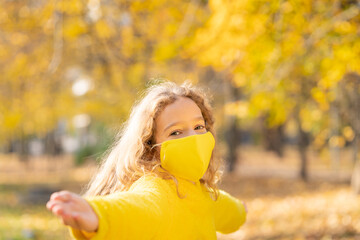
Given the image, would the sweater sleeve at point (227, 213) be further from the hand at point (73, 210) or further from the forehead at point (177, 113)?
the hand at point (73, 210)

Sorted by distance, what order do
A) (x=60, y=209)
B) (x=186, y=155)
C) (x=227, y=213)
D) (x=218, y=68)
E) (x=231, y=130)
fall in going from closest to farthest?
(x=60, y=209) < (x=186, y=155) < (x=227, y=213) < (x=218, y=68) < (x=231, y=130)

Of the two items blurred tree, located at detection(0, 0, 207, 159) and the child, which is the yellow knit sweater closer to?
the child

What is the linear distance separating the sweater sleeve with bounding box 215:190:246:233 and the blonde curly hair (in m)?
0.09

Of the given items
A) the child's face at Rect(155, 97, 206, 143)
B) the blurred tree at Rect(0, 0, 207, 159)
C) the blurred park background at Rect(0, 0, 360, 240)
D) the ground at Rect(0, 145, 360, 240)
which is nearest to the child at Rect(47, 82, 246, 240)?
the child's face at Rect(155, 97, 206, 143)

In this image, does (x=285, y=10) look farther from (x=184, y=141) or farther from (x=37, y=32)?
(x=37, y=32)

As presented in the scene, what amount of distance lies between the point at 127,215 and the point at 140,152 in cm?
46

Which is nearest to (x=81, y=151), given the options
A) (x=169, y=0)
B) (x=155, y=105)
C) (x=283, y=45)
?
(x=169, y=0)

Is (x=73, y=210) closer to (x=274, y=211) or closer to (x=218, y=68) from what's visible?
(x=218, y=68)

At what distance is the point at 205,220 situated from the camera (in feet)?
5.93

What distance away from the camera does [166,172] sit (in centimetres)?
181

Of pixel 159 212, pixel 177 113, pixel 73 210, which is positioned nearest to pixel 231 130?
pixel 177 113

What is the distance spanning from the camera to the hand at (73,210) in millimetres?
1203

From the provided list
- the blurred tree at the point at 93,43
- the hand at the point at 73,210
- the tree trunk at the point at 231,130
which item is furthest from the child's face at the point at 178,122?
the tree trunk at the point at 231,130

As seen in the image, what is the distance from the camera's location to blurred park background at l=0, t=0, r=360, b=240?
4.96 meters
